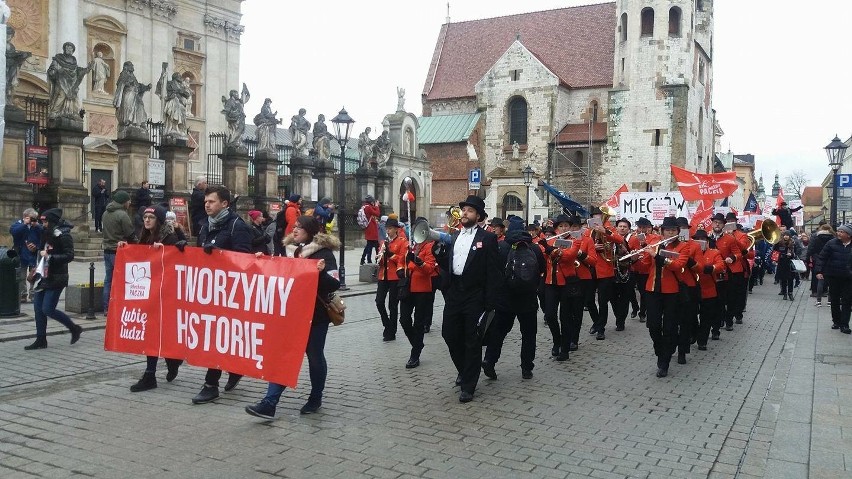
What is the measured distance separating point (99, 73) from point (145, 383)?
91.3 ft

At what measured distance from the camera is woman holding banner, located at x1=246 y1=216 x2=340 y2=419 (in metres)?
6.57

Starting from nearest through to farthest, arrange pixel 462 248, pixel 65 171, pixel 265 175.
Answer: pixel 462 248 < pixel 65 171 < pixel 265 175

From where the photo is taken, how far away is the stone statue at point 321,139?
29.8 metres

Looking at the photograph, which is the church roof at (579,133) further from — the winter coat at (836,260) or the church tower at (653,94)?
the winter coat at (836,260)

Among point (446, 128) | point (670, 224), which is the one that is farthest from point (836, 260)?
point (446, 128)

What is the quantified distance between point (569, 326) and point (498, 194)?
138 ft

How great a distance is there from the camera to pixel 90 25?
3194 cm

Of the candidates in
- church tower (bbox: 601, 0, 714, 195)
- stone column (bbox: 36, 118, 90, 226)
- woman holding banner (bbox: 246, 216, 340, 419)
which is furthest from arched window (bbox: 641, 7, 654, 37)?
woman holding banner (bbox: 246, 216, 340, 419)

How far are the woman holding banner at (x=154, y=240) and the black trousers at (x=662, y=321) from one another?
18.5ft

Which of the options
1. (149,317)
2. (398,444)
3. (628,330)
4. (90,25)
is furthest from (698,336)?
(90,25)

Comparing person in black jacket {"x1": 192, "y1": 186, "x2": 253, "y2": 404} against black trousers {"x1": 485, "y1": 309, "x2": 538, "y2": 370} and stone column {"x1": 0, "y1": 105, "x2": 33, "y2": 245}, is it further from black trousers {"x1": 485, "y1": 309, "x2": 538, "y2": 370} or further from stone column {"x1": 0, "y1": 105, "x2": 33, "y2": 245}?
stone column {"x1": 0, "y1": 105, "x2": 33, "y2": 245}

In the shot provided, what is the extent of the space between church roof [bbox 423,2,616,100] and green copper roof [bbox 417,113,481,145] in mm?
2175

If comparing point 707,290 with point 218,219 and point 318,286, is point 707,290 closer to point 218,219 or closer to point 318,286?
point 318,286

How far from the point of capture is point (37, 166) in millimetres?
19609
